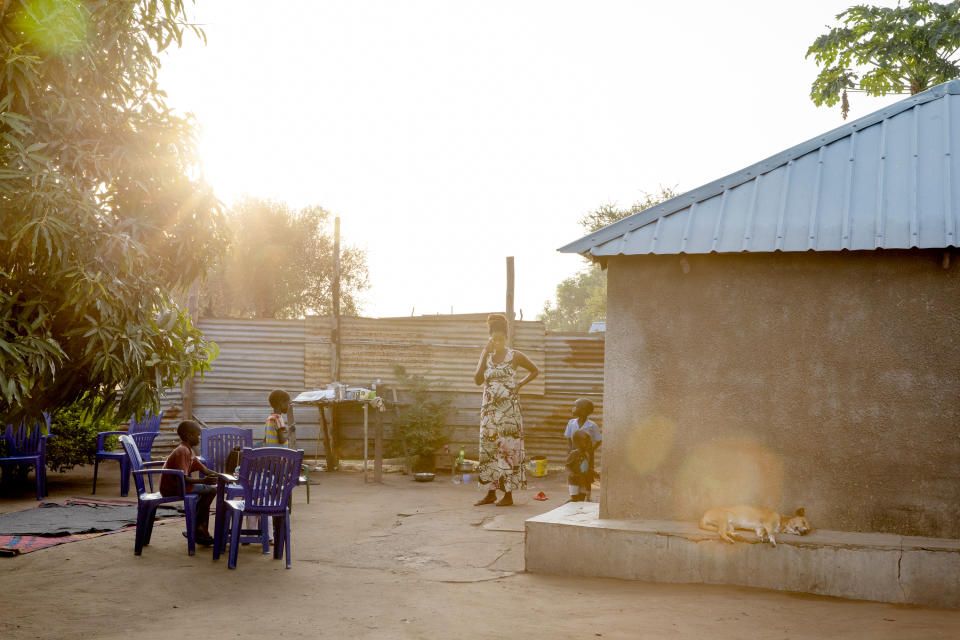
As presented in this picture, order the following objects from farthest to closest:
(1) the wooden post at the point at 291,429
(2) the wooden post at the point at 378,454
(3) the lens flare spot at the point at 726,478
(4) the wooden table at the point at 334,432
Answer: (1) the wooden post at the point at 291,429
(4) the wooden table at the point at 334,432
(2) the wooden post at the point at 378,454
(3) the lens flare spot at the point at 726,478

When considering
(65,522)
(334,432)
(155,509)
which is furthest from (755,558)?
(334,432)

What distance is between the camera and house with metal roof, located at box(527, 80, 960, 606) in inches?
232

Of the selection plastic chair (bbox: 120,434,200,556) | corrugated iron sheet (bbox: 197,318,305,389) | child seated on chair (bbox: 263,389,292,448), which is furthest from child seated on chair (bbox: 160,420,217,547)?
corrugated iron sheet (bbox: 197,318,305,389)

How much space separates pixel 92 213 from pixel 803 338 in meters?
4.82

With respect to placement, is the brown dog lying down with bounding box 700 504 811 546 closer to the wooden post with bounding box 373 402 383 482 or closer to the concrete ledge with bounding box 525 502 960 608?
the concrete ledge with bounding box 525 502 960 608

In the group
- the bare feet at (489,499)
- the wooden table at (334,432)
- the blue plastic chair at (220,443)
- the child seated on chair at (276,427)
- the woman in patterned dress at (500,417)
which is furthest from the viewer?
the wooden table at (334,432)

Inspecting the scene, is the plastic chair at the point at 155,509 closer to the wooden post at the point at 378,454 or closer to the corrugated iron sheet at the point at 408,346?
the wooden post at the point at 378,454

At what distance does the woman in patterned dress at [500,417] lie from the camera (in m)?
9.27

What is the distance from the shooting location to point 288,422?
42.2 feet

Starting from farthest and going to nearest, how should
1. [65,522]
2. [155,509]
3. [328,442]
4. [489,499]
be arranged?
[328,442] → [489,499] → [65,522] → [155,509]

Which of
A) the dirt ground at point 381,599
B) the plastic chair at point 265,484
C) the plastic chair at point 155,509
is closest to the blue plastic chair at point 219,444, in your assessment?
the dirt ground at point 381,599

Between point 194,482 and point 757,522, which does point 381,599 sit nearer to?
point 194,482

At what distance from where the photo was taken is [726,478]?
6.29 meters

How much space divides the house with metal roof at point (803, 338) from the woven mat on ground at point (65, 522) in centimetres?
423
